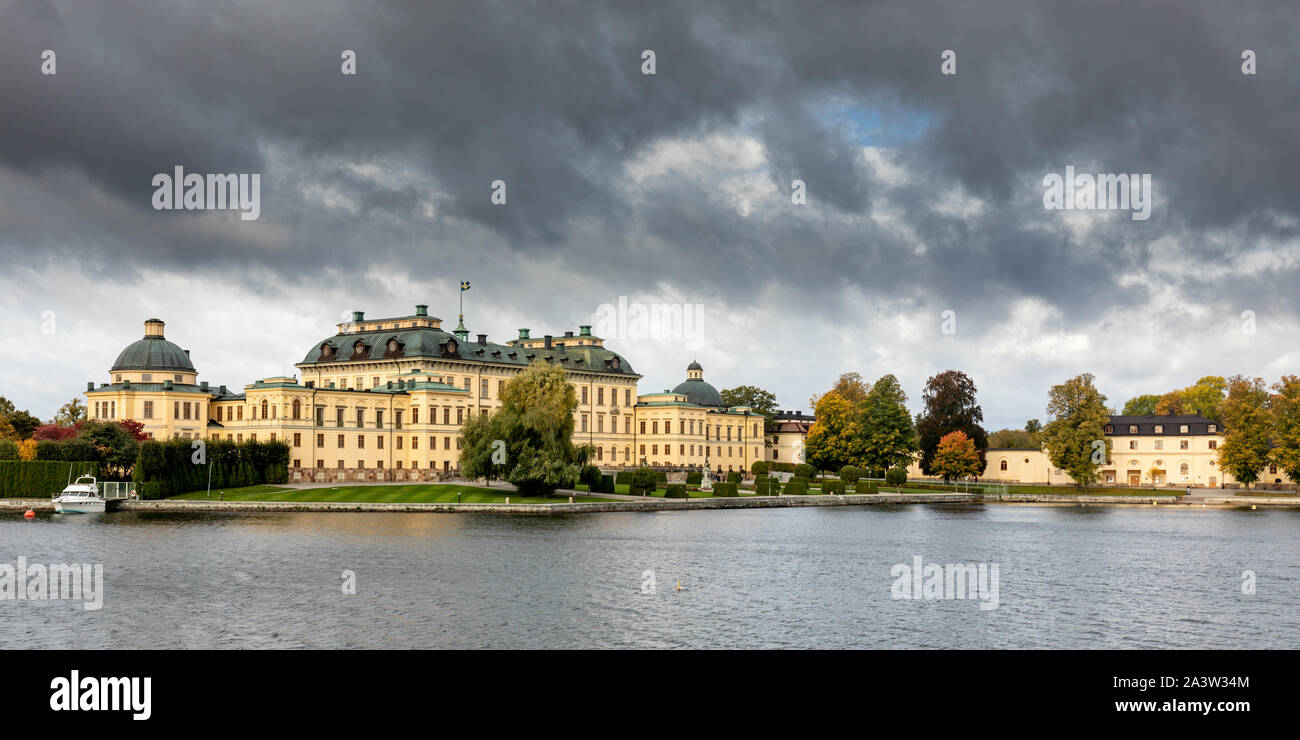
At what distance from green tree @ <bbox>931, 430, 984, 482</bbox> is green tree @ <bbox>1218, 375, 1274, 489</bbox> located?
89.6 feet

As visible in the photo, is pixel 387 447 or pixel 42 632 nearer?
pixel 42 632

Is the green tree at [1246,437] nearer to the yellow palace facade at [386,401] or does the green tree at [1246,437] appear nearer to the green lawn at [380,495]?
the yellow palace facade at [386,401]

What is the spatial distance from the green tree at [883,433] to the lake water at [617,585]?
53.5m

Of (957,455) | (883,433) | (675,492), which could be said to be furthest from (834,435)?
(675,492)

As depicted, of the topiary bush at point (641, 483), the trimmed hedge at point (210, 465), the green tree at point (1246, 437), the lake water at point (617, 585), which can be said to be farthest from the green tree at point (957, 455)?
the trimmed hedge at point (210, 465)

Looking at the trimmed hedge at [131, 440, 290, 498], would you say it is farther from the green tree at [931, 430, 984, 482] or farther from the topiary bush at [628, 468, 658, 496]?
the green tree at [931, 430, 984, 482]

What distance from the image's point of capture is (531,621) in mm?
37438

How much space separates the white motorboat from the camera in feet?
266

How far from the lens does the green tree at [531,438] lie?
8681 centimetres
